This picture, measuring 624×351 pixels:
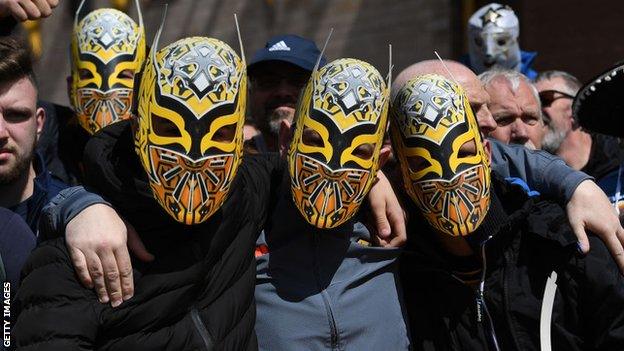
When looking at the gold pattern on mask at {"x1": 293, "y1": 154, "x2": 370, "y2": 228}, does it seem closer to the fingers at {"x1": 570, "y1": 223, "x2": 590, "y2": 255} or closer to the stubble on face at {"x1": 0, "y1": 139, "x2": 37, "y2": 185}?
the fingers at {"x1": 570, "y1": 223, "x2": 590, "y2": 255}

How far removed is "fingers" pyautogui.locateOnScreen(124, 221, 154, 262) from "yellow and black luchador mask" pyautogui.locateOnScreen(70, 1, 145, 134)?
1116 millimetres

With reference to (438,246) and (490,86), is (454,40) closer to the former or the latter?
(490,86)

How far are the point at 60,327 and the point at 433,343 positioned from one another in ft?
3.93

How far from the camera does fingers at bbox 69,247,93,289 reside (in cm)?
269

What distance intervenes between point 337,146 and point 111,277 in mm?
745

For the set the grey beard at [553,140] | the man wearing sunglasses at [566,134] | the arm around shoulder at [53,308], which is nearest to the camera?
the arm around shoulder at [53,308]

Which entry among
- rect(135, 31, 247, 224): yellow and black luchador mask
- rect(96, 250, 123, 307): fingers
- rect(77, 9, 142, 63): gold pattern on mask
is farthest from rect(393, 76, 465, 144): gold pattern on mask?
rect(77, 9, 142, 63): gold pattern on mask

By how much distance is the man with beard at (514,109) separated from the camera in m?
4.51

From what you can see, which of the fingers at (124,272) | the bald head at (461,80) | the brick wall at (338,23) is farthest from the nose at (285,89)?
the brick wall at (338,23)

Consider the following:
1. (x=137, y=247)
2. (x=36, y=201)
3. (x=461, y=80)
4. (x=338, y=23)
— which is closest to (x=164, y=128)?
(x=137, y=247)

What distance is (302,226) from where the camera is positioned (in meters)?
3.16

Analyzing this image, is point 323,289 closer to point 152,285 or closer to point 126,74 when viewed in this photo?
point 152,285

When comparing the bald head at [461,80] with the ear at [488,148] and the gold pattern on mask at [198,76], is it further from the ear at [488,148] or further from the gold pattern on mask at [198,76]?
the gold pattern on mask at [198,76]

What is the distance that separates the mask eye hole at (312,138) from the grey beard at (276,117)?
1.55 m
